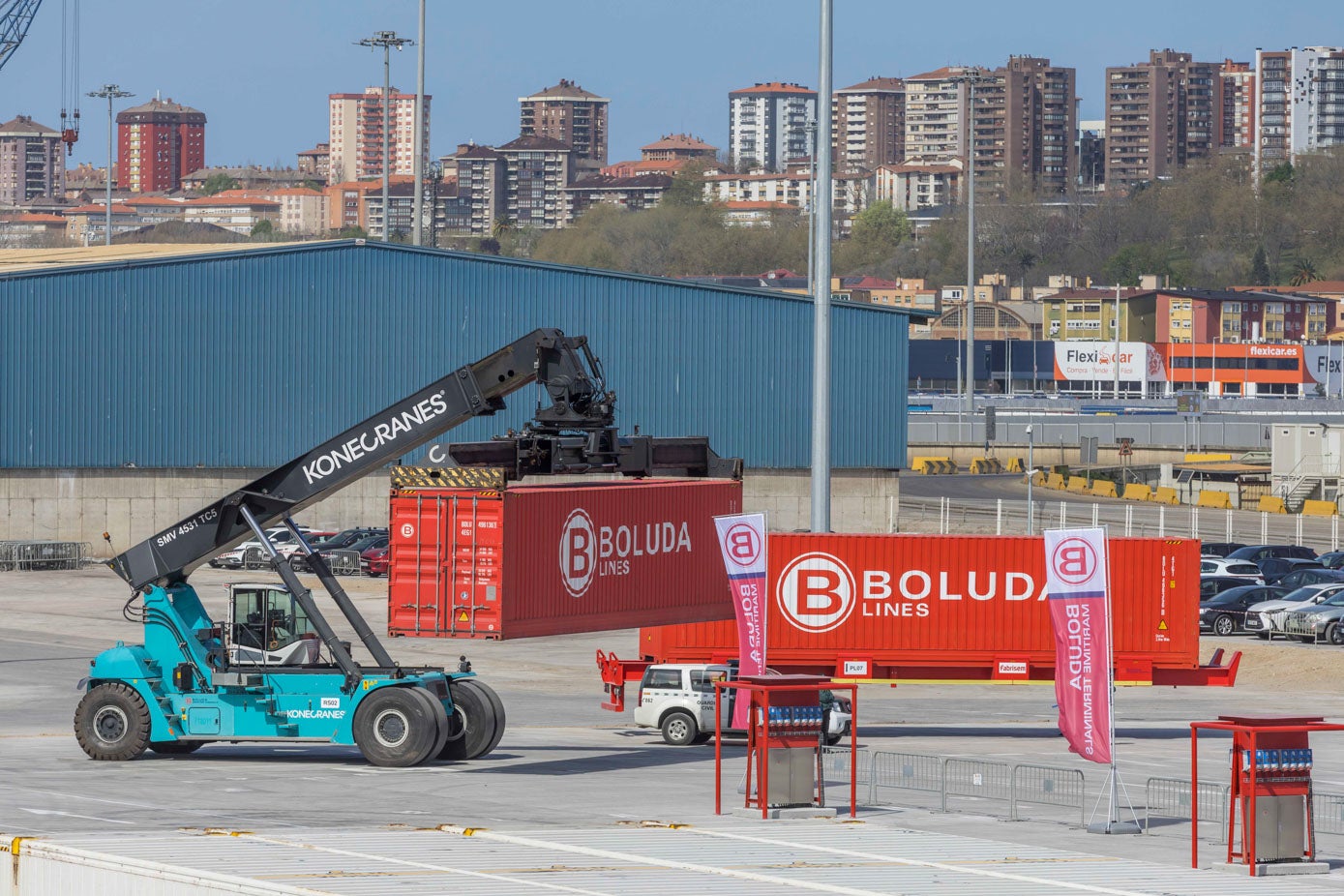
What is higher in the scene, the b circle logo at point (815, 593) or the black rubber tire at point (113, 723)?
the b circle logo at point (815, 593)

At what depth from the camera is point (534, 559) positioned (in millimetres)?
26516

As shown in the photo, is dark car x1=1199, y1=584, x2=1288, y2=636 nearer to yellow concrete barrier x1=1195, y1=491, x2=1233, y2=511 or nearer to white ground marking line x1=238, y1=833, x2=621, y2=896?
white ground marking line x1=238, y1=833, x2=621, y2=896

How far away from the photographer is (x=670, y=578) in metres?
29.3

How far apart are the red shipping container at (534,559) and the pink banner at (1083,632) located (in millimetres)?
7483

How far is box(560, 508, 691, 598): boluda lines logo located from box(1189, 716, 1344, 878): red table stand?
35.0ft

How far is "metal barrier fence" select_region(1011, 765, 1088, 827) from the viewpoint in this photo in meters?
24.1

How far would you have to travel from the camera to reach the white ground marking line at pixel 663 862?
1717cm

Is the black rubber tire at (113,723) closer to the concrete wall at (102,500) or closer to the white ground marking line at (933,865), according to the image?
the white ground marking line at (933,865)

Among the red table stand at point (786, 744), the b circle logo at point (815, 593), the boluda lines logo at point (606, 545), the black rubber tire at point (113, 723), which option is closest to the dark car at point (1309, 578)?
the b circle logo at point (815, 593)

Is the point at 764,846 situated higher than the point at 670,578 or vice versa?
the point at 670,578

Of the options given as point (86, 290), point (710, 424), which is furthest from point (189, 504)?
point (710, 424)

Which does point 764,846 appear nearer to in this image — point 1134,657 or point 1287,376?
point 1134,657

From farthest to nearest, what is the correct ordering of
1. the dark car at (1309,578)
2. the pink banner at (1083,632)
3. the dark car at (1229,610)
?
1. the dark car at (1309,578)
2. the dark car at (1229,610)
3. the pink banner at (1083,632)

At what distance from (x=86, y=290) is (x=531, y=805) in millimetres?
43773
